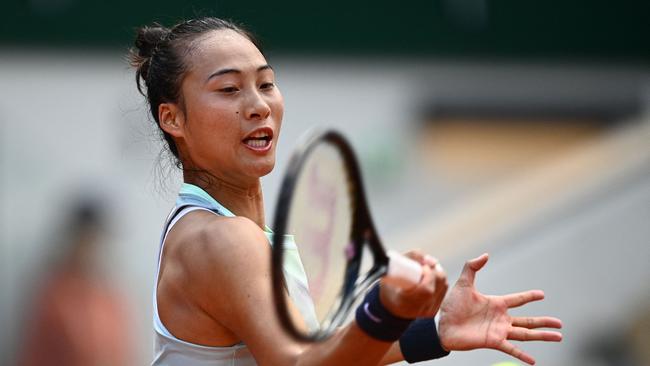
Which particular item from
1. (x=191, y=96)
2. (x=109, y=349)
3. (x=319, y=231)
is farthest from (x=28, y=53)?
(x=319, y=231)

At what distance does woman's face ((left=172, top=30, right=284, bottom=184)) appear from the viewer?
3248 millimetres

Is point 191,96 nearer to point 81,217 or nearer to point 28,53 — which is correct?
point 81,217

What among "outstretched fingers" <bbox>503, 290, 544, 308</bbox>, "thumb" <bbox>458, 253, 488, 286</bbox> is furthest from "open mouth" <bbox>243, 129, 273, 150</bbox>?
"outstretched fingers" <bbox>503, 290, 544, 308</bbox>

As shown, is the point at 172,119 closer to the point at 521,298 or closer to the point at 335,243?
the point at 335,243

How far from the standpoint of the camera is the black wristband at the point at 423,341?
3330 mm

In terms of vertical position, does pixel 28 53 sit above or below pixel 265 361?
above

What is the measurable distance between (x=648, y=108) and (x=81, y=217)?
4.37 meters

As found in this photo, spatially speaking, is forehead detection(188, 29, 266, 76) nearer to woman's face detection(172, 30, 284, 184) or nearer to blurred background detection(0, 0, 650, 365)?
woman's face detection(172, 30, 284, 184)

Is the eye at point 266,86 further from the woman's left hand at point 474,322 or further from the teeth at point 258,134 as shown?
the woman's left hand at point 474,322

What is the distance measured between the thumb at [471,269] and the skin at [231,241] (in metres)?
0.45

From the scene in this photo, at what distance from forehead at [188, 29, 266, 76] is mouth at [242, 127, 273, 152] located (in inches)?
6.7

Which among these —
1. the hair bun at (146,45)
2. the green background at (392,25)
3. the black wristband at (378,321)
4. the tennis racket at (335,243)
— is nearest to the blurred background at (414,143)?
the green background at (392,25)

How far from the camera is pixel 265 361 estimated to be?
287cm

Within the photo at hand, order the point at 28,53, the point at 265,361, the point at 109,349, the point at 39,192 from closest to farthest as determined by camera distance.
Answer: the point at 265,361 < the point at 109,349 < the point at 39,192 < the point at 28,53
